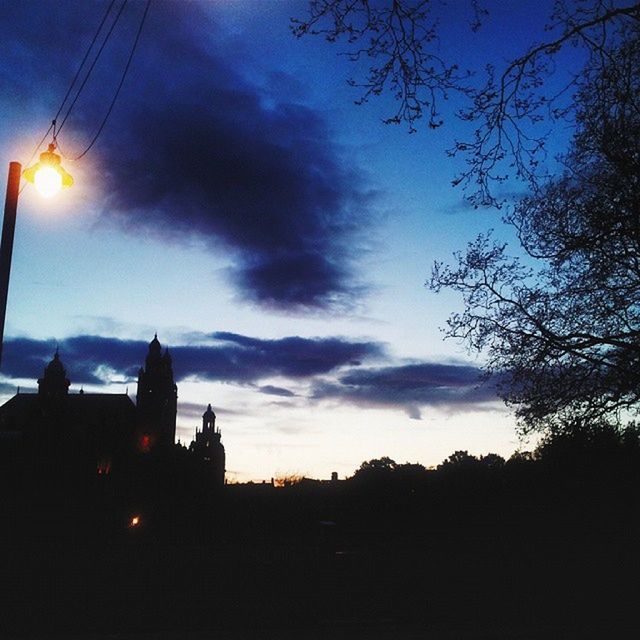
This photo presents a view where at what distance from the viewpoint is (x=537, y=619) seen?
15516 mm

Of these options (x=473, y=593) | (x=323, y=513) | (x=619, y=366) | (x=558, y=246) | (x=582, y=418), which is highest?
(x=558, y=246)

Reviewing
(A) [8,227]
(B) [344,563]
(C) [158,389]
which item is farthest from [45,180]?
(C) [158,389]

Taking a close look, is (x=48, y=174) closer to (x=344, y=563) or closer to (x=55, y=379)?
(x=344, y=563)

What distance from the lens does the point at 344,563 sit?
76.9ft

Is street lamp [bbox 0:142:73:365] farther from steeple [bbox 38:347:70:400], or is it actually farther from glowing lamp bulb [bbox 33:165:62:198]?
steeple [bbox 38:347:70:400]

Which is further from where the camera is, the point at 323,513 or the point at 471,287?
the point at 323,513

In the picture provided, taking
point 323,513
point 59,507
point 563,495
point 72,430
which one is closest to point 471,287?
point 563,495

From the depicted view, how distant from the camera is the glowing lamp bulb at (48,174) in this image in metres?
9.40

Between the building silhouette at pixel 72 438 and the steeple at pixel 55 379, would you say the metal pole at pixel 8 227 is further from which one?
the steeple at pixel 55 379

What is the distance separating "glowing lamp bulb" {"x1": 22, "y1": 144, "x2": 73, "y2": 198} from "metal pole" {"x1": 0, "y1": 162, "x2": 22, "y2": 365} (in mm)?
722

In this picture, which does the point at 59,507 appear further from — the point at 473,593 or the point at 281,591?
the point at 473,593

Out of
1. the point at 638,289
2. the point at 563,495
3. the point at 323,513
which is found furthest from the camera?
the point at 323,513

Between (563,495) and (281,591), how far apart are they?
47.8 feet

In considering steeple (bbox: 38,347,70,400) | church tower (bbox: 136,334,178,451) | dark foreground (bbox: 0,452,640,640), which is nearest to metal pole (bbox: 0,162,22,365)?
dark foreground (bbox: 0,452,640,640)
